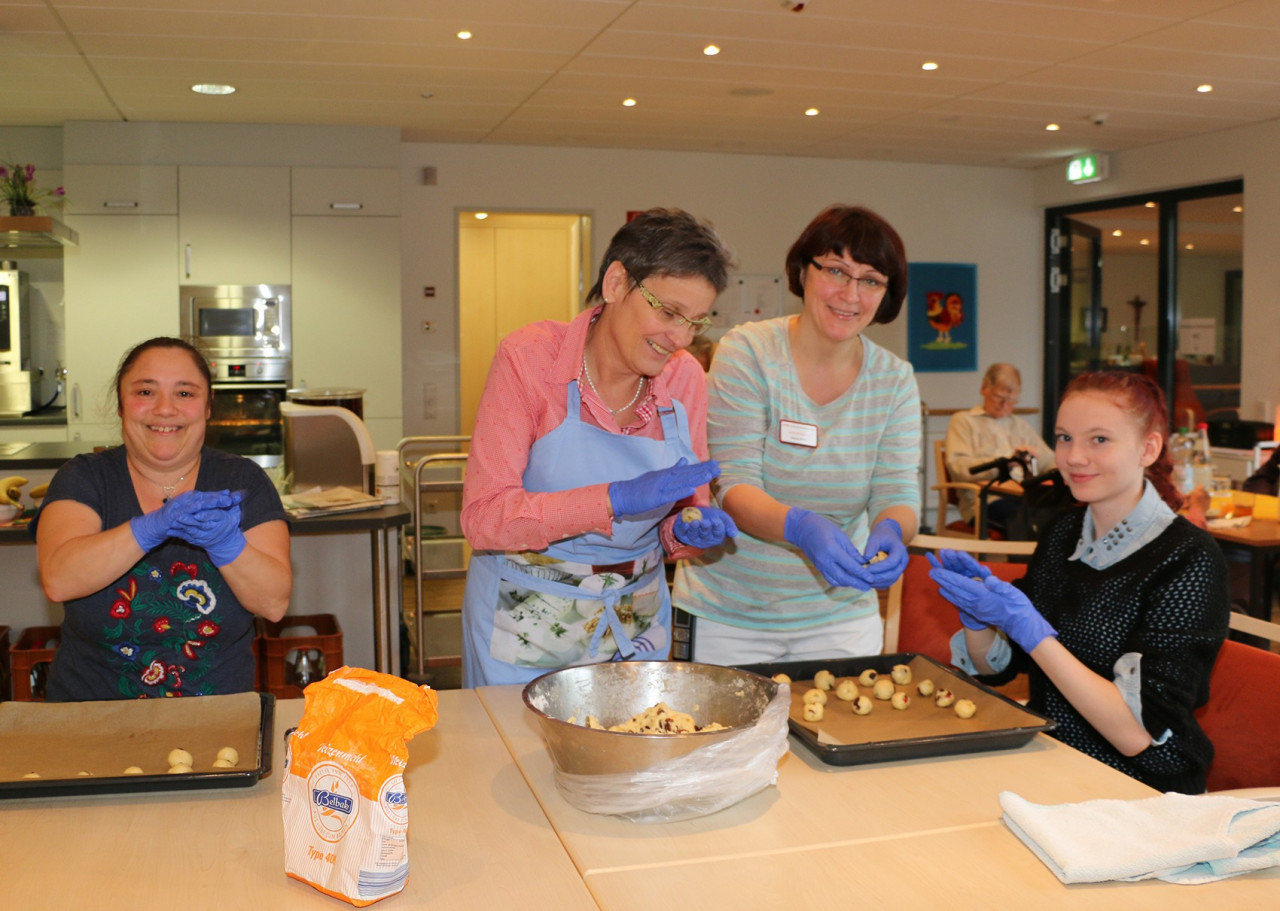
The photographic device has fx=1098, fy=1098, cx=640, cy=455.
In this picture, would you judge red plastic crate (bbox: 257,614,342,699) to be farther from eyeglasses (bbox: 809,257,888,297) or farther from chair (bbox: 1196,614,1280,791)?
chair (bbox: 1196,614,1280,791)

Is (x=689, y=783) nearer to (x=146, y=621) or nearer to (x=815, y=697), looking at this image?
(x=815, y=697)

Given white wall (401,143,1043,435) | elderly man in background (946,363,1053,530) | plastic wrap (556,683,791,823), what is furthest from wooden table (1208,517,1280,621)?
white wall (401,143,1043,435)

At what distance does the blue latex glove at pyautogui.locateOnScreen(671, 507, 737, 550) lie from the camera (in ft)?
5.74

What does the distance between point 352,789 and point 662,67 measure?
15.5 ft

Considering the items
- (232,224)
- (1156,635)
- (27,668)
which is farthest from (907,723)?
(232,224)

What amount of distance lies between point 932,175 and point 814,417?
265 inches

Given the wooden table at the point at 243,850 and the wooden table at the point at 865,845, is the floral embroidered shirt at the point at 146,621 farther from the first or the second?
the wooden table at the point at 865,845

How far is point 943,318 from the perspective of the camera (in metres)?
8.25

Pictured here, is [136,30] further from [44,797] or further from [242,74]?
[44,797]

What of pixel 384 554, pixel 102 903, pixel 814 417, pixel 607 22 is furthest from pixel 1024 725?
pixel 607 22

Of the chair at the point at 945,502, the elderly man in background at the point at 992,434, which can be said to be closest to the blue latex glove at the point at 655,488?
the chair at the point at 945,502

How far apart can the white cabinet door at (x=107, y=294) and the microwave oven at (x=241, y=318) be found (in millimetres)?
132

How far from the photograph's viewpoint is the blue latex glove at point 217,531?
1642 millimetres

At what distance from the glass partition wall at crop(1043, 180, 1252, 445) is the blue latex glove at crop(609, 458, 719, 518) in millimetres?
5426
